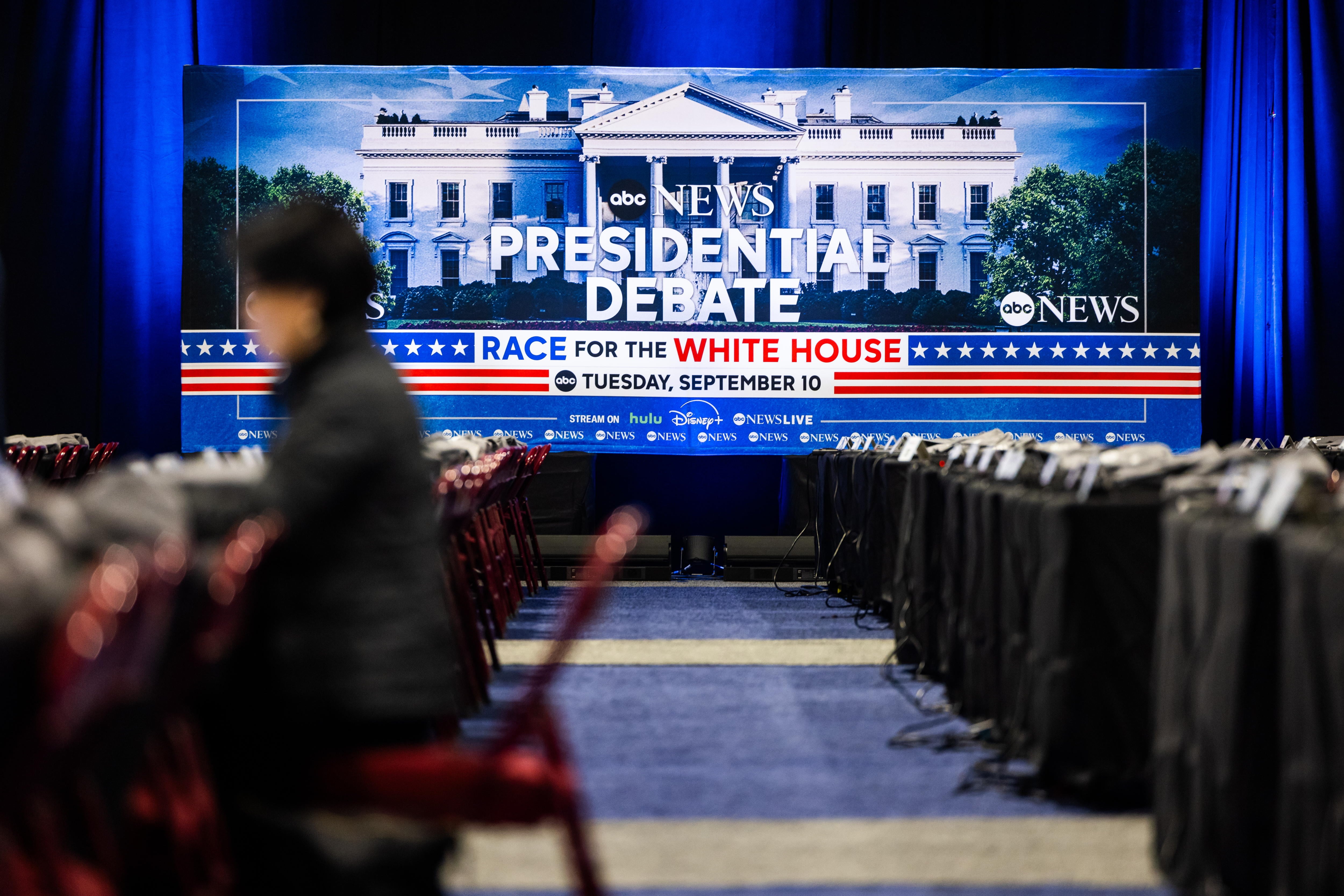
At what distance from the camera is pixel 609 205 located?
32.0ft

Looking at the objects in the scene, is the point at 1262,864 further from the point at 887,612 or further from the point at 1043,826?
the point at 887,612

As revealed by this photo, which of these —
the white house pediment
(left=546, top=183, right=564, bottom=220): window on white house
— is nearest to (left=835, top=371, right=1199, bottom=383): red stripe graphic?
the white house pediment

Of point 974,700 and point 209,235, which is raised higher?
point 209,235

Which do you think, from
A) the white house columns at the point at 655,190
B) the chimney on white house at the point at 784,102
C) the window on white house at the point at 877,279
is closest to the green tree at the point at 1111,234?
the window on white house at the point at 877,279

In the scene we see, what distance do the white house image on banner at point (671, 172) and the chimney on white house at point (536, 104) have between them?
0.01m

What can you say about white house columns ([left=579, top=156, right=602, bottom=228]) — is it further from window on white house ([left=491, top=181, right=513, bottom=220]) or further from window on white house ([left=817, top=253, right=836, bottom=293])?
window on white house ([left=817, top=253, right=836, bottom=293])

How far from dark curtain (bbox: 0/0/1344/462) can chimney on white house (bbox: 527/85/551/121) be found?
4.18 feet

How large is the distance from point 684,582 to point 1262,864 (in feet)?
21.6

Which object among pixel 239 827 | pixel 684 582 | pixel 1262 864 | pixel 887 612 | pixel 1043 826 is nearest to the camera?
pixel 239 827

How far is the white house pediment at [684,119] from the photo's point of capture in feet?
31.8

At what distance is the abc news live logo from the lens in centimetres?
968

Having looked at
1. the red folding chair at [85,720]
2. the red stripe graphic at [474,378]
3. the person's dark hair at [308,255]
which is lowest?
the red folding chair at [85,720]

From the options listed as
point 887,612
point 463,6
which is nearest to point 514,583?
point 887,612

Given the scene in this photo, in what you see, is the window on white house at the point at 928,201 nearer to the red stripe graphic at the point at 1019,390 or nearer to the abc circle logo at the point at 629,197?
the red stripe graphic at the point at 1019,390
